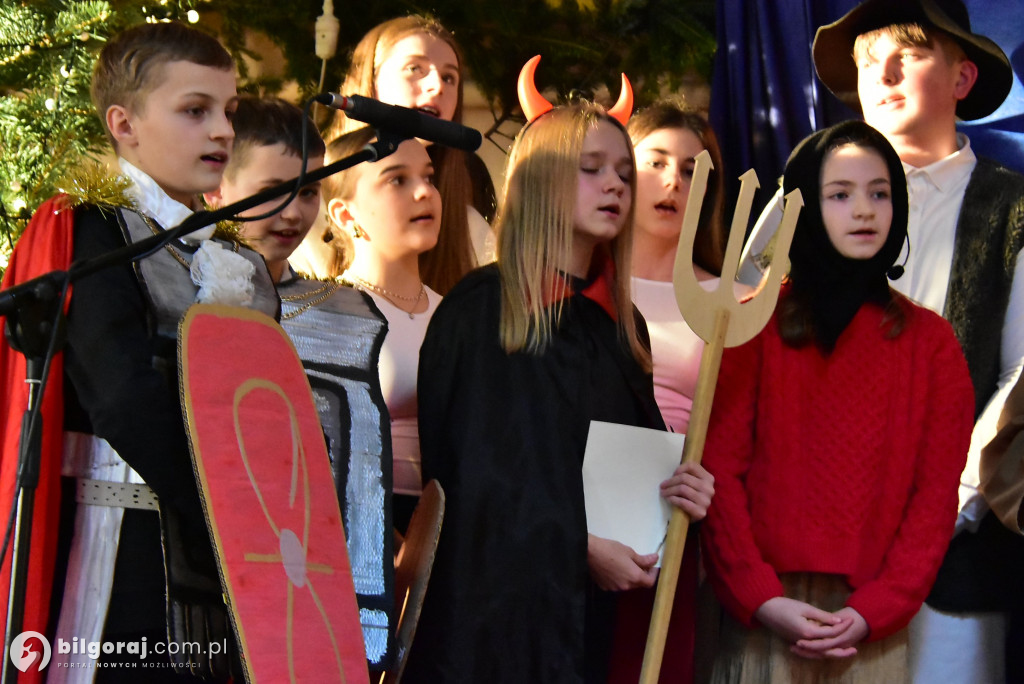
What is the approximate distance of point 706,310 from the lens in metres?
2.42

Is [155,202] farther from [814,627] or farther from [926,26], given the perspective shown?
[926,26]

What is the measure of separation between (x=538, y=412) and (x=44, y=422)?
0.92 m

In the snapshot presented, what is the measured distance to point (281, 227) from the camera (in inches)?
106

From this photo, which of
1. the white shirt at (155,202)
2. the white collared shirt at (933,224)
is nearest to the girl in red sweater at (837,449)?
the white collared shirt at (933,224)

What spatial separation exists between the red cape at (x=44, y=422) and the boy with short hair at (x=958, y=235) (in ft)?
5.02

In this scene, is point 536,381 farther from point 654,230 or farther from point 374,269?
point 654,230

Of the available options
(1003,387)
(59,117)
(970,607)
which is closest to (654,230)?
(1003,387)

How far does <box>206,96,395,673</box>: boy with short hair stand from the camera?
228 cm

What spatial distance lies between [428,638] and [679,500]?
556 millimetres

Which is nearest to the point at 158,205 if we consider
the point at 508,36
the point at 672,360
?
the point at 672,360

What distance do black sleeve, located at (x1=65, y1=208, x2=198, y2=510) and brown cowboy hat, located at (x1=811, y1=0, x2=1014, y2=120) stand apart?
7.07 feet

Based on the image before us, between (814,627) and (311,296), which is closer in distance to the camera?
(814,627)

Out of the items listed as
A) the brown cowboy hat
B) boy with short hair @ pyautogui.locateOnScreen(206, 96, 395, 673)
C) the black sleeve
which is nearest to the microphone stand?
the black sleeve

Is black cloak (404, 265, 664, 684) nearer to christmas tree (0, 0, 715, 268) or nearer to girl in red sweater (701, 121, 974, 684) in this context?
girl in red sweater (701, 121, 974, 684)
